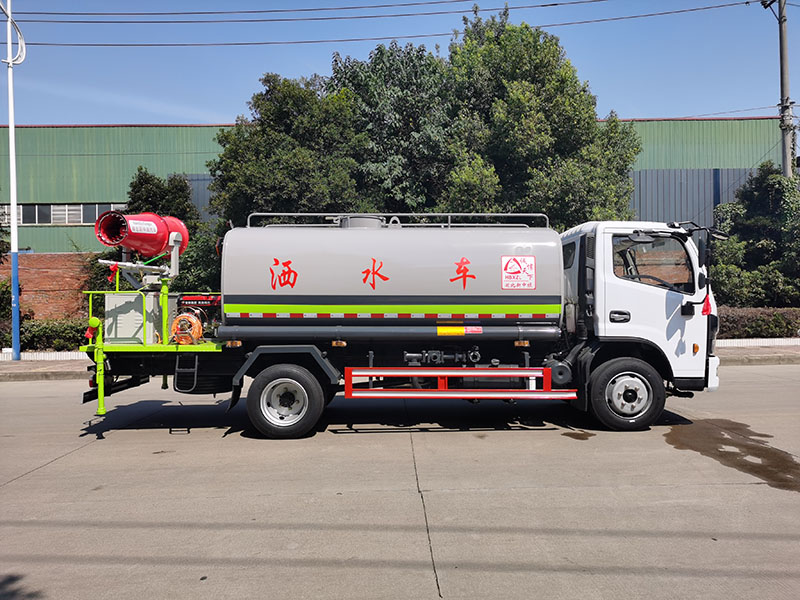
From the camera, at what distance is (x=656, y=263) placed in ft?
26.6

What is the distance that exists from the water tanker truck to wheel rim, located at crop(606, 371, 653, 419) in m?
0.01

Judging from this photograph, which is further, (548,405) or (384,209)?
(384,209)

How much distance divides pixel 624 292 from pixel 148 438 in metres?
6.68

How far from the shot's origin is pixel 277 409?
789cm

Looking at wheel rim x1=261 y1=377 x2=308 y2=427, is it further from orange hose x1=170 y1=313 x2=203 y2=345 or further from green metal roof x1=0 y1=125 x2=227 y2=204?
green metal roof x1=0 y1=125 x2=227 y2=204

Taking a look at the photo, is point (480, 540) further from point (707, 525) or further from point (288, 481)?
point (288, 481)

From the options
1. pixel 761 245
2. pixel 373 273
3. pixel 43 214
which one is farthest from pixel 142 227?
pixel 43 214

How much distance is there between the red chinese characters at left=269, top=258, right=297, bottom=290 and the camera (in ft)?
25.4

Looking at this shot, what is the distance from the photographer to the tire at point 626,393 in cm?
785

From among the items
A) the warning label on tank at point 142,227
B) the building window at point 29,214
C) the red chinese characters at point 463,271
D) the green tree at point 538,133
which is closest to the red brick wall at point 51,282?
the building window at point 29,214

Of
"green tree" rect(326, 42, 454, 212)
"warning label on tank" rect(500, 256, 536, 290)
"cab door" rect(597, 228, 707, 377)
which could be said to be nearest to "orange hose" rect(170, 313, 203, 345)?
"warning label on tank" rect(500, 256, 536, 290)

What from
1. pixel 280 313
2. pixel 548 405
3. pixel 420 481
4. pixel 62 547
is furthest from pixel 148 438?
pixel 548 405

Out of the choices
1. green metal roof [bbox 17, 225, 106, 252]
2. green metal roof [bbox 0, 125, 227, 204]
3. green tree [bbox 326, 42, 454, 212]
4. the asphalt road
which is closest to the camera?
the asphalt road

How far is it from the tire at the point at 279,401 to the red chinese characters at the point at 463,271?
2300 millimetres
